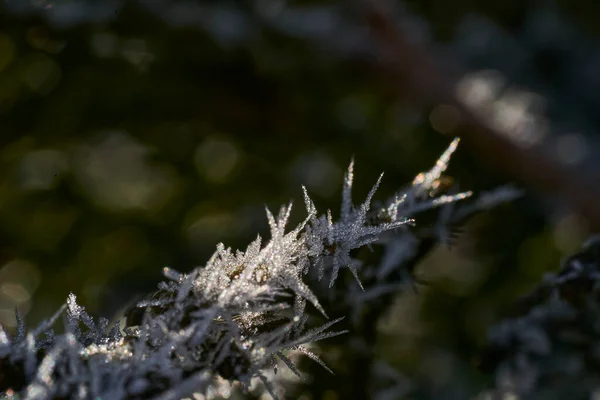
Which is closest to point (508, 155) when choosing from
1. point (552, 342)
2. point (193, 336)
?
point (552, 342)

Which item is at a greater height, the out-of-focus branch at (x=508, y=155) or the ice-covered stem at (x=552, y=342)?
the ice-covered stem at (x=552, y=342)

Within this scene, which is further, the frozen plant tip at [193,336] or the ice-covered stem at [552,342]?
the ice-covered stem at [552,342]

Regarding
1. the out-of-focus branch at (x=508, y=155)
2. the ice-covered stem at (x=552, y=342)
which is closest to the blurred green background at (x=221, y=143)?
the out-of-focus branch at (x=508, y=155)

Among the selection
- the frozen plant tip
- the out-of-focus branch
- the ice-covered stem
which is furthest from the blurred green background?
the frozen plant tip

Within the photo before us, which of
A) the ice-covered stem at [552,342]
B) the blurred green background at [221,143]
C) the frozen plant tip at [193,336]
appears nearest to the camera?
the frozen plant tip at [193,336]

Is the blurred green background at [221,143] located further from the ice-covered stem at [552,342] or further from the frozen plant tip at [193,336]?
the frozen plant tip at [193,336]

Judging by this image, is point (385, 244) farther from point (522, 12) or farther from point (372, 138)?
point (522, 12)

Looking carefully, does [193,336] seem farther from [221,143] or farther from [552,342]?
[221,143]

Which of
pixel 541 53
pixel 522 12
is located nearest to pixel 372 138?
pixel 541 53
